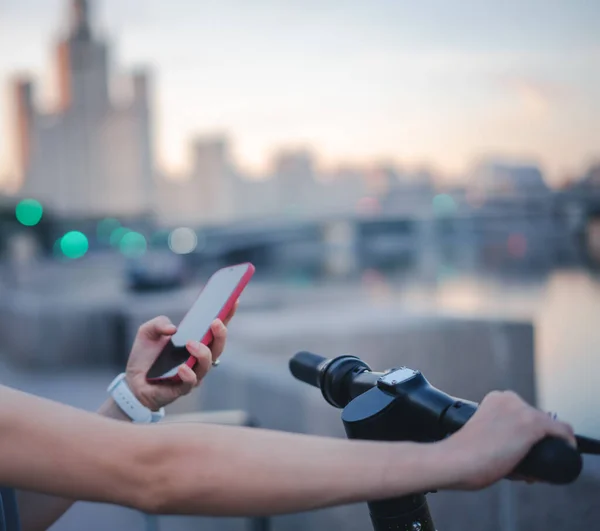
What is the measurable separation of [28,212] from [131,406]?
44.9 meters

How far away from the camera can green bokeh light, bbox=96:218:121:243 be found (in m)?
92.6

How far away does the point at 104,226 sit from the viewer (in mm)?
93625

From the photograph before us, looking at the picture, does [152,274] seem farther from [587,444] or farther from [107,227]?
[107,227]

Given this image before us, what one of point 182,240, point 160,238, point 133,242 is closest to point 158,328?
point 133,242

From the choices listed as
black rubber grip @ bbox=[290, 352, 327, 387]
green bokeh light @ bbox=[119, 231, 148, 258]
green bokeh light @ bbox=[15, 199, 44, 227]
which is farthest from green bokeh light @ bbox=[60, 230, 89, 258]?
black rubber grip @ bbox=[290, 352, 327, 387]

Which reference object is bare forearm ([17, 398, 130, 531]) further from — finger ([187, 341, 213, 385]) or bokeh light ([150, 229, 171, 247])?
bokeh light ([150, 229, 171, 247])

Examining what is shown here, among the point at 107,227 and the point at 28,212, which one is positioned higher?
the point at 28,212

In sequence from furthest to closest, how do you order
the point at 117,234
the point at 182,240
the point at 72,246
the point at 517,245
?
1. the point at 517,245
2. the point at 117,234
3. the point at 182,240
4. the point at 72,246

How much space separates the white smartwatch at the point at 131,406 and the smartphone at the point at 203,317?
7 centimetres

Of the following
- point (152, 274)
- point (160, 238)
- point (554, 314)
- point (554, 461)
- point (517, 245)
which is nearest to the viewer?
point (554, 461)

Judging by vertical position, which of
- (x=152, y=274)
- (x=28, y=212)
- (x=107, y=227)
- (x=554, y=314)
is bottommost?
(x=107, y=227)

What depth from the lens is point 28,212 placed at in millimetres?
44062

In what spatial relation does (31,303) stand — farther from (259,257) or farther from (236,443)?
(259,257)

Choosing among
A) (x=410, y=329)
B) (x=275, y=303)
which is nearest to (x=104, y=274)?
(x=275, y=303)
